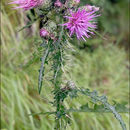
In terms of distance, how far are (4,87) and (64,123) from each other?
1342mm

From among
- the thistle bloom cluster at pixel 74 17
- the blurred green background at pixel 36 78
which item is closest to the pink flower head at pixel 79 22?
the thistle bloom cluster at pixel 74 17

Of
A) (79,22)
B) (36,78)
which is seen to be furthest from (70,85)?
(36,78)

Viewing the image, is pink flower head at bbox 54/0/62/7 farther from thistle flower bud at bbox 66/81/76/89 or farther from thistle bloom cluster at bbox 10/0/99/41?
thistle flower bud at bbox 66/81/76/89

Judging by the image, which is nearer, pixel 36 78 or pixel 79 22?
pixel 79 22

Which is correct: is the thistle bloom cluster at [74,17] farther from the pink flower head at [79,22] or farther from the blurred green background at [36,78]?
the blurred green background at [36,78]

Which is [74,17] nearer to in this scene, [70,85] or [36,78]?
[70,85]

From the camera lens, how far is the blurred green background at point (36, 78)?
6.82 ft

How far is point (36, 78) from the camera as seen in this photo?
7.68 ft

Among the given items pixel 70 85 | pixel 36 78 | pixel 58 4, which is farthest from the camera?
pixel 36 78

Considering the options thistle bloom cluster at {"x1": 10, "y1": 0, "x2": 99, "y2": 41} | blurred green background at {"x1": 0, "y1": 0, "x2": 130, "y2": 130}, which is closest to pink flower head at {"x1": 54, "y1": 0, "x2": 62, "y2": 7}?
thistle bloom cluster at {"x1": 10, "y1": 0, "x2": 99, "y2": 41}

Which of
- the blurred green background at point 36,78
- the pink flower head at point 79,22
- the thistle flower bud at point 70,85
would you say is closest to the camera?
the pink flower head at point 79,22

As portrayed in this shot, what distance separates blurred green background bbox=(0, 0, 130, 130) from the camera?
2.08 meters

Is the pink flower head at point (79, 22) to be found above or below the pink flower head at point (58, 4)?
below

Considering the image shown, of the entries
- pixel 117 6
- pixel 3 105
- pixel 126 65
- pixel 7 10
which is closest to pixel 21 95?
pixel 3 105
